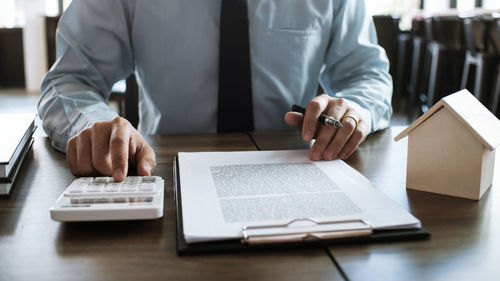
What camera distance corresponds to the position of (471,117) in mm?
671

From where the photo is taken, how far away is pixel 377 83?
1249 mm

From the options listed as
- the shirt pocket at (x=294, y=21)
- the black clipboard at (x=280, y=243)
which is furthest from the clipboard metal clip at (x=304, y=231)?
the shirt pocket at (x=294, y=21)

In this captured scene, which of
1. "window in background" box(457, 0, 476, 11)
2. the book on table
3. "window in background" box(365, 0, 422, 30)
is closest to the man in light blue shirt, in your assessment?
the book on table

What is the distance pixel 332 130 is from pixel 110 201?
0.42m

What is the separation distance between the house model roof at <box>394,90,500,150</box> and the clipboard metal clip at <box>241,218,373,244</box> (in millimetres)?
229

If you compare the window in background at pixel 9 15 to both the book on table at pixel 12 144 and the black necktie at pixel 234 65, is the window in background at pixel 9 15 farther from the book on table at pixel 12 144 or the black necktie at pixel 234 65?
the book on table at pixel 12 144

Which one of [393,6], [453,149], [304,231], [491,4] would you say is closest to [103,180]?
[304,231]

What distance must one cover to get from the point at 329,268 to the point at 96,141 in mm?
425

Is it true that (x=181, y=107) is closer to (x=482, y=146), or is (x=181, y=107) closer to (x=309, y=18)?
(x=309, y=18)

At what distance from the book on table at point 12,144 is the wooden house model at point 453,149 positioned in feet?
1.88

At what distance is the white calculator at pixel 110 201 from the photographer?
53cm

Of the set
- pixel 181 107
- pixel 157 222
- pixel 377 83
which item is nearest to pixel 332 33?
pixel 377 83

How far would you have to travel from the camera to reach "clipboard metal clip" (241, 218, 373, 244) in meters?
0.49

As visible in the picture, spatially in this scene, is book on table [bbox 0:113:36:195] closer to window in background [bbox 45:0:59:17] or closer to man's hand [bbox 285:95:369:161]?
man's hand [bbox 285:95:369:161]
